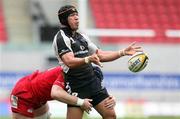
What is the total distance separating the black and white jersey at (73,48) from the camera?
23.3 feet

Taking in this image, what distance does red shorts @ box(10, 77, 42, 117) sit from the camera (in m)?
7.80

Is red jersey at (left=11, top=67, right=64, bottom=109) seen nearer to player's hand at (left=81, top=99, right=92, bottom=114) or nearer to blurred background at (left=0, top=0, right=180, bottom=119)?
player's hand at (left=81, top=99, right=92, bottom=114)

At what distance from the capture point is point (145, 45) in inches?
624

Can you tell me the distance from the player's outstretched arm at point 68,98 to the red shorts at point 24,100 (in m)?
0.51

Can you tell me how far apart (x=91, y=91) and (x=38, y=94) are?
27.7 inches

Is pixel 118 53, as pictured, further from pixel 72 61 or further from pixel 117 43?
pixel 117 43

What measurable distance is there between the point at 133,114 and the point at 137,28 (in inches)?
175

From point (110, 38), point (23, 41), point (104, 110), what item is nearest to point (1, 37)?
point (23, 41)

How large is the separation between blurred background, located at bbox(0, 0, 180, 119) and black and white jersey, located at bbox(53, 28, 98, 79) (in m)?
4.91

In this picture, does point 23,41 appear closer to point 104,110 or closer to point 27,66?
point 27,66

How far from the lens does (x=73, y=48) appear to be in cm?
714

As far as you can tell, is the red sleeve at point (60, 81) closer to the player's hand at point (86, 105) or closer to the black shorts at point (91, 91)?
the black shorts at point (91, 91)

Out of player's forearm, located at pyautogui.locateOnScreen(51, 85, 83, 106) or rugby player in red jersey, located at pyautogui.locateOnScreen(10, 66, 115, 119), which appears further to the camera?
rugby player in red jersey, located at pyautogui.locateOnScreen(10, 66, 115, 119)

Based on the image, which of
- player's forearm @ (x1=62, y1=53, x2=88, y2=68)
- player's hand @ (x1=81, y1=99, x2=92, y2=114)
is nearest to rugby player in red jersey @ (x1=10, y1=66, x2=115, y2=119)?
player's hand @ (x1=81, y1=99, x2=92, y2=114)
